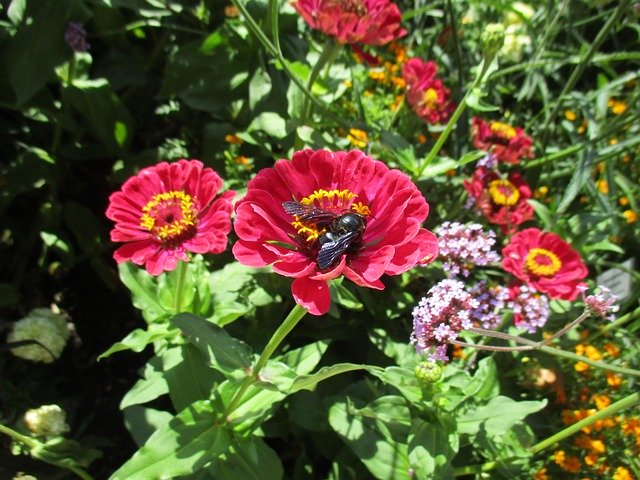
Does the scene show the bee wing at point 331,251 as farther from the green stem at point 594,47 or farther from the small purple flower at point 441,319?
the green stem at point 594,47

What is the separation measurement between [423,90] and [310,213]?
1.08 m

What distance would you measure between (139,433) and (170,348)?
8.5 inches

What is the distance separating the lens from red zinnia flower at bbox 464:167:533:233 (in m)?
1.75

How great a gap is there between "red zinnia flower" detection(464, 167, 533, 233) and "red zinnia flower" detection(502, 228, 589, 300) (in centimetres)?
16

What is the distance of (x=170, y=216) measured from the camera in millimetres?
1296

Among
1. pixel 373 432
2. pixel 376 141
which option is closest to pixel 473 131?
pixel 376 141

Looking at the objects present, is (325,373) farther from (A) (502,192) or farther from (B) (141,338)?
(A) (502,192)

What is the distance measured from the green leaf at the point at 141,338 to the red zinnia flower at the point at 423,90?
1.04m

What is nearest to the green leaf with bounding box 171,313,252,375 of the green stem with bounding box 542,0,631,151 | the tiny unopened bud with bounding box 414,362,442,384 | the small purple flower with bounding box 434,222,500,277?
the tiny unopened bud with bounding box 414,362,442,384

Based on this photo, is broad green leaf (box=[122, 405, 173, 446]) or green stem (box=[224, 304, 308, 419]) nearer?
green stem (box=[224, 304, 308, 419])

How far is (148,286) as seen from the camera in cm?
151

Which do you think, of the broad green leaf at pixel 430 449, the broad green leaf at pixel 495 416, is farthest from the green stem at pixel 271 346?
the broad green leaf at pixel 495 416

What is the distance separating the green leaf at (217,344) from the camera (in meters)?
1.16

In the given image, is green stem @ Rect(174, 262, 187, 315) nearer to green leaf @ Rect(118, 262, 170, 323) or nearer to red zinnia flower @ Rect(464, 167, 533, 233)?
green leaf @ Rect(118, 262, 170, 323)
